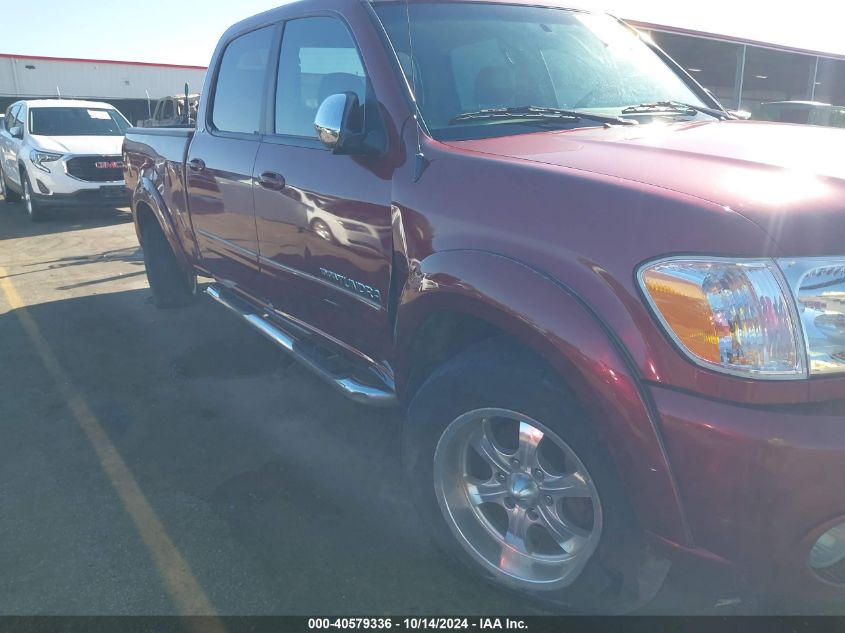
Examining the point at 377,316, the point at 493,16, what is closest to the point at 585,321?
the point at 377,316

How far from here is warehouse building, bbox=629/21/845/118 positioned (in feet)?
48.2

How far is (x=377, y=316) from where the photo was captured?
2730 millimetres

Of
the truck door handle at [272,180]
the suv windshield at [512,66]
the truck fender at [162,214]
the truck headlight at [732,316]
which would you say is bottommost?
the truck fender at [162,214]

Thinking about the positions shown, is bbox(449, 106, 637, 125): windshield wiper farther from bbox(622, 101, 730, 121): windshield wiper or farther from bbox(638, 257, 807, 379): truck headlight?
bbox(638, 257, 807, 379): truck headlight

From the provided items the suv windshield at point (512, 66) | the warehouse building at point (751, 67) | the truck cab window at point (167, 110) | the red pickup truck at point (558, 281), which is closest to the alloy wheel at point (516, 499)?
the red pickup truck at point (558, 281)

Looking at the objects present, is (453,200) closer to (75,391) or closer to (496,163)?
(496,163)

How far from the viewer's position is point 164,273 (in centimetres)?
568

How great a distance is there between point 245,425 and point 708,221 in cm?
279

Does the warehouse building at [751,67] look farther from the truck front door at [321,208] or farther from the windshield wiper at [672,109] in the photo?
the truck front door at [321,208]

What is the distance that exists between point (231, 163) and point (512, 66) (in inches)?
62.9

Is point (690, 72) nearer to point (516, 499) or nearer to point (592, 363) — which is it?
point (516, 499)

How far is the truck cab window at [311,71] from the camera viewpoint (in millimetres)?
2949

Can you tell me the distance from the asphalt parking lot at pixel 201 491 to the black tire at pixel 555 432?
0.13 meters

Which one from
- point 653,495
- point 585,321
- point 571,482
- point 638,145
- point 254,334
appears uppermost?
point 638,145
